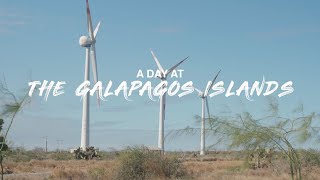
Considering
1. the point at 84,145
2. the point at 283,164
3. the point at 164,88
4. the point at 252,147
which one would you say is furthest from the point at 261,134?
the point at 84,145

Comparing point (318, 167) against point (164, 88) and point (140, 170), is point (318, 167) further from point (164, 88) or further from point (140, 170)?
point (164, 88)

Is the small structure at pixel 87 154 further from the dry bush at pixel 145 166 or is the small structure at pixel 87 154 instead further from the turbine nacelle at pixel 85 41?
the dry bush at pixel 145 166

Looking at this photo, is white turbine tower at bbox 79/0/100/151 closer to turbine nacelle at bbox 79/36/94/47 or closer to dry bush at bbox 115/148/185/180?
turbine nacelle at bbox 79/36/94/47

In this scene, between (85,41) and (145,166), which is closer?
(145,166)

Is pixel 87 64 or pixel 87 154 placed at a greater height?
pixel 87 64

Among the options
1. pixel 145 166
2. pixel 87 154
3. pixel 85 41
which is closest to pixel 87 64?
pixel 85 41

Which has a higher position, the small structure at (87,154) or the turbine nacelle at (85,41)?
the turbine nacelle at (85,41)

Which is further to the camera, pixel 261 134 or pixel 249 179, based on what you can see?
pixel 249 179

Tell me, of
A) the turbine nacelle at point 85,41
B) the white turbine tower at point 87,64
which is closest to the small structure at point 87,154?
the white turbine tower at point 87,64

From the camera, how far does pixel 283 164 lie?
164ft

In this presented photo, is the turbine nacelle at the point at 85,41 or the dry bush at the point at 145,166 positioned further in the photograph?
the turbine nacelle at the point at 85,41

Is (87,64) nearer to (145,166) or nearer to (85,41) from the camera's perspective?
(85,41)

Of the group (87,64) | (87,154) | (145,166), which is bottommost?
(145,166)

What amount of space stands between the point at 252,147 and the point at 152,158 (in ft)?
59.9
